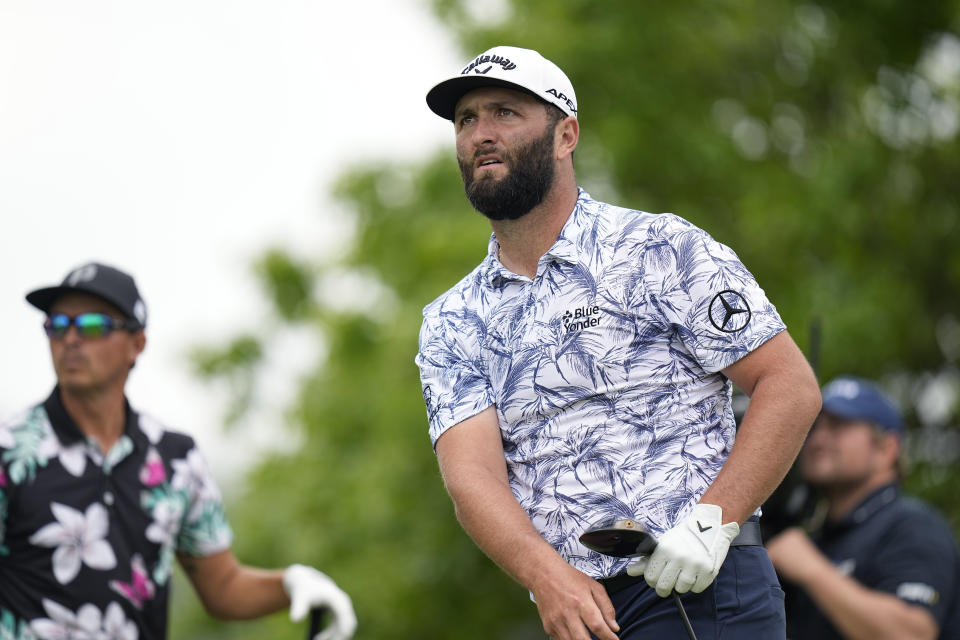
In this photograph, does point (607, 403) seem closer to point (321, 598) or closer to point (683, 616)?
point (683, 616)

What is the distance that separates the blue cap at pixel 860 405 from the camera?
6.39m

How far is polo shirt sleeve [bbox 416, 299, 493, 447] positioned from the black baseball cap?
1883mm

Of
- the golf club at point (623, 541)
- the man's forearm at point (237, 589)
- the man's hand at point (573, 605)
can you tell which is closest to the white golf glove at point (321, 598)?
the man's forearm at point (237, 589)

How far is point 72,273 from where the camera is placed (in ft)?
17.0

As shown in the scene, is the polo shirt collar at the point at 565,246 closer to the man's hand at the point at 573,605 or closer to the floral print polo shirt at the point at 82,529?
the man's hand at the point at 573,605

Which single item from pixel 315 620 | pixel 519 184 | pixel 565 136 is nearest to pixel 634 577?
pixel 519 184

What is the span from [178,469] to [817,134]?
1020 cm

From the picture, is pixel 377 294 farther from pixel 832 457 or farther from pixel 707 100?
pixel 832 457

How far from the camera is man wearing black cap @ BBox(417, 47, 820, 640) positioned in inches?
127

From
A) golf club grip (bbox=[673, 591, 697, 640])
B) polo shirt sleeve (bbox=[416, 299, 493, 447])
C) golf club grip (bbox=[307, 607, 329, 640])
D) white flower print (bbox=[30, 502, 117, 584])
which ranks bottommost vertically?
golf club grip (bbox=[307, 607, 329, 640])

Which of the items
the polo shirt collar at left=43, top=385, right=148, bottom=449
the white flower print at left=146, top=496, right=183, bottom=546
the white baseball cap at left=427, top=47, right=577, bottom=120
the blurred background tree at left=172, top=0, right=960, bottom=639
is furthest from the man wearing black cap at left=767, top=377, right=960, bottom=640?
the blurred background tree at left=172, top=0, right=960, bottom=639

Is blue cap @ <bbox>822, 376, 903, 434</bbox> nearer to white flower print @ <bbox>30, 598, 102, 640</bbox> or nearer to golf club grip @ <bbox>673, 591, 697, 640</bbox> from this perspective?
golf club grip @ <bbox>673, 591, 697, 640</bbox>

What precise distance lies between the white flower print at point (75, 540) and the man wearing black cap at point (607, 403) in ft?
6.02

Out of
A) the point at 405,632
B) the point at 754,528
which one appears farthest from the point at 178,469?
the point at 405,632
